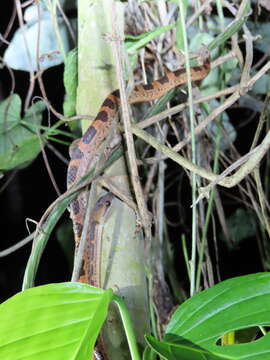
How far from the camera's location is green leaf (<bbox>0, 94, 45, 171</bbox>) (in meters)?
1.28

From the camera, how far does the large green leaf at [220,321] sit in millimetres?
588

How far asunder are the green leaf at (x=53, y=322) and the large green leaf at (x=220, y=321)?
0.25 ft

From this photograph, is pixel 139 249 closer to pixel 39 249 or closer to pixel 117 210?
pixel 117 210

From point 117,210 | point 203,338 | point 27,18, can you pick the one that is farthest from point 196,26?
point 203,338

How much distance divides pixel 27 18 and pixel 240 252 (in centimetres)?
171

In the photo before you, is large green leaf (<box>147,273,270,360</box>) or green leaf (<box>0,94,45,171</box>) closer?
large green leaf (<box>147,273,270,360</box>)

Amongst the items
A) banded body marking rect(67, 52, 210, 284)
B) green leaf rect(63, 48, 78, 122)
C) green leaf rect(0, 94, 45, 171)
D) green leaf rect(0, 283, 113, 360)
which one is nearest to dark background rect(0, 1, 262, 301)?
green leaf rect(0, 94, 45, 171)

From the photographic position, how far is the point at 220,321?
0.64m

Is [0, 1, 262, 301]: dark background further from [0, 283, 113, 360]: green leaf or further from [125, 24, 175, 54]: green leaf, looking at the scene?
[0, 283, 113, 360]: green leaf

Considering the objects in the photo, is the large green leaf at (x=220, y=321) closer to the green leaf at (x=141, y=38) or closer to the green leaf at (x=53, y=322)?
the green leaf at (x=53, y=322)

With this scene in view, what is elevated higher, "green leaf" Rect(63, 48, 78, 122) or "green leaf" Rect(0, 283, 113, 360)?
"green leaf" Rect(63, 48, 78, 122)

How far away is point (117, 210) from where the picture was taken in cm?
88

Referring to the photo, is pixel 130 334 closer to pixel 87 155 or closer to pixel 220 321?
pixel 220 321

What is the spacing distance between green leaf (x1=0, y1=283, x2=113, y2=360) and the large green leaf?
77 mm
